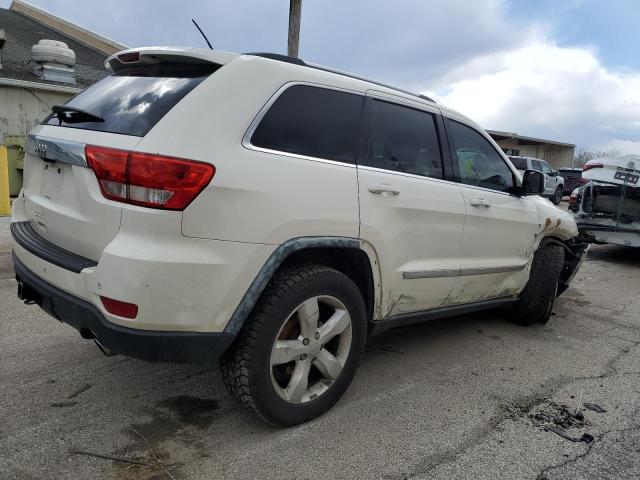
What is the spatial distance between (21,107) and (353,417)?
13903mm

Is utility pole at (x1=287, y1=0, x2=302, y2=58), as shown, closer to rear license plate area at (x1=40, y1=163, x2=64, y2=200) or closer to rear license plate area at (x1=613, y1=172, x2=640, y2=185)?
rear license plate area at (x1=613, y1=172, x2=640, y2=185)

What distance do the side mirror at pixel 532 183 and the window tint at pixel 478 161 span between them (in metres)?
0.11

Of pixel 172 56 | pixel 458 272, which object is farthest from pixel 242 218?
pixel 458 272

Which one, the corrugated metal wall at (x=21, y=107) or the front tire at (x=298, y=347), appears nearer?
the front tire at (x=298, y=347)

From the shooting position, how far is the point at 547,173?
2234 cm

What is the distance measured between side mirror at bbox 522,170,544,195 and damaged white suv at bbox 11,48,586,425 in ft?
3.49

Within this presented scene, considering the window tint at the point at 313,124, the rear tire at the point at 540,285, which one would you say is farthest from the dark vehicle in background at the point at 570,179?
the window tint at the point at 313,124

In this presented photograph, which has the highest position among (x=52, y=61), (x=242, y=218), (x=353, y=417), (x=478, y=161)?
(x=52, y=61)

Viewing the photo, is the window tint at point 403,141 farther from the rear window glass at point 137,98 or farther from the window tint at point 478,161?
the rear window glass at point 137,98

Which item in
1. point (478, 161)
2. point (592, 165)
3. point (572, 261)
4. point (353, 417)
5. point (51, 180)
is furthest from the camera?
point (592, 165)

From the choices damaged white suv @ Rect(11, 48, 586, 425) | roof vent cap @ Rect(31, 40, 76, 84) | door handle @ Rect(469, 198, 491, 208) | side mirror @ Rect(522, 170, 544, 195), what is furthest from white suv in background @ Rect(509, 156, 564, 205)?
damaged white suv @ Rect(11, 48, 586, 425)

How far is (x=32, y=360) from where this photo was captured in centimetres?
341

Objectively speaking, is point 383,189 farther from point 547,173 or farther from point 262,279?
point 547,173

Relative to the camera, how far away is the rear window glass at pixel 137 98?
238cm
